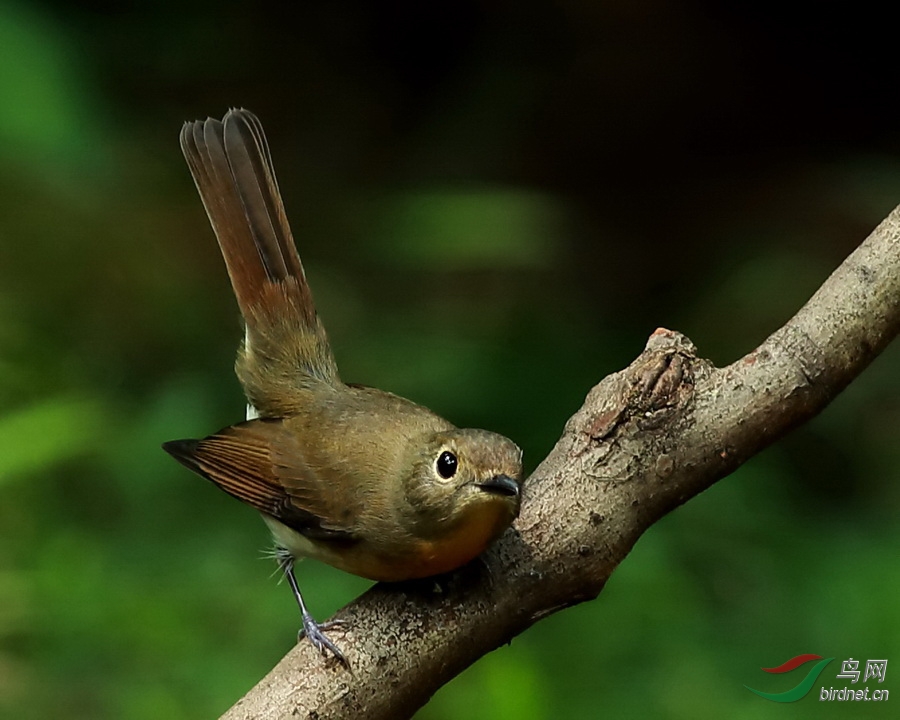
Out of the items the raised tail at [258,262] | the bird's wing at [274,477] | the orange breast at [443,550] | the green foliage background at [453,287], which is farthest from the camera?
the green foliage background at [453,287]

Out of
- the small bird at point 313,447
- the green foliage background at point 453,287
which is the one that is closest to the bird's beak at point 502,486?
the small bird at point 313,447

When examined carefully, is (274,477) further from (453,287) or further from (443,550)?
(453,287)

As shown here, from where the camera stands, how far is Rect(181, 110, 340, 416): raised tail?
3.47m

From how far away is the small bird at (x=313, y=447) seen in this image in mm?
2598

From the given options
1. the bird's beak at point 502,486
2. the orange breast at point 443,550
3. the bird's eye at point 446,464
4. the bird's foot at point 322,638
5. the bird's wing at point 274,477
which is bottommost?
the bird's foot at point 322,638

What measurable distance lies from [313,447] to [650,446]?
2.93 feet

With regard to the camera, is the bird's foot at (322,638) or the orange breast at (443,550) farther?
the orange breast at (443,550)

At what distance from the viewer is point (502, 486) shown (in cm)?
248

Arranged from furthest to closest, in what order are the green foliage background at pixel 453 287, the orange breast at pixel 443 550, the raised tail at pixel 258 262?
1. the green foliage background at pixel 453 287
2. the raised tail at pixel 258 262
3. the orange breast at pixel 443 550

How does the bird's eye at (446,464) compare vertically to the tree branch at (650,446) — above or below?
above

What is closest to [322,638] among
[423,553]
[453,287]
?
[423,553]

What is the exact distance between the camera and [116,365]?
16.6 ft

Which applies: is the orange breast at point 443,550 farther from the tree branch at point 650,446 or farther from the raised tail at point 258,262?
the raised tail at point 258,262

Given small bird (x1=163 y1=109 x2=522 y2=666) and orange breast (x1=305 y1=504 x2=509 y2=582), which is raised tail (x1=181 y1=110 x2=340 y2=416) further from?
orange breast (x1=305 y1=504 x2=509 y2=582)
